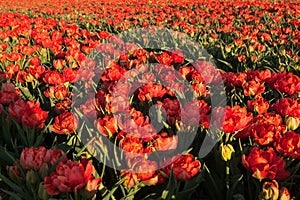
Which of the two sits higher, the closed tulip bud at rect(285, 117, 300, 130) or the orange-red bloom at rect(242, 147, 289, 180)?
the orange-red bloom at rect(242, 147, 289, 180)

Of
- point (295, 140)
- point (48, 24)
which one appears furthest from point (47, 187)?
point (48, 24)

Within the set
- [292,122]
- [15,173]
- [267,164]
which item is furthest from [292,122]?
[15,173]

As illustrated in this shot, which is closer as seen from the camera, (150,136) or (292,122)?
(150,136)

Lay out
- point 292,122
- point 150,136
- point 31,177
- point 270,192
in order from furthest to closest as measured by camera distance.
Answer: point 292,122, point 150,136, point 31,177, point 270,192

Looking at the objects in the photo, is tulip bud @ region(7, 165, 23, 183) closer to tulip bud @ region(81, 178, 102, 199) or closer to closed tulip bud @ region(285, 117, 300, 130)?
tulip bud @ region(81, 178, 102, 199)

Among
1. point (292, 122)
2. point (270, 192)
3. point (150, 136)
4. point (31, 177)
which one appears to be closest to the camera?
point (270, 192)

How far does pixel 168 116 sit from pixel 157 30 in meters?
4.72

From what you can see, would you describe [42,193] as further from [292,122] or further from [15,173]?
[292,122]

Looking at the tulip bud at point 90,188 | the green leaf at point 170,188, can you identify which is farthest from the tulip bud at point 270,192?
the tulip bud at point 90,188

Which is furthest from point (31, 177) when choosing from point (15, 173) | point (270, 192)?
point (270, 192)

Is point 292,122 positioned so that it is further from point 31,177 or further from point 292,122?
point 31,177

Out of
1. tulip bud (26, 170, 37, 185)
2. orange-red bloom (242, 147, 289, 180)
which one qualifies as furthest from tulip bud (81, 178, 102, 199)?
orange-red bloom (242, 147, 289, 180)

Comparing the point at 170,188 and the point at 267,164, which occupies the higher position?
→ the point at 267,164

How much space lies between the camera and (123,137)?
202 cm
